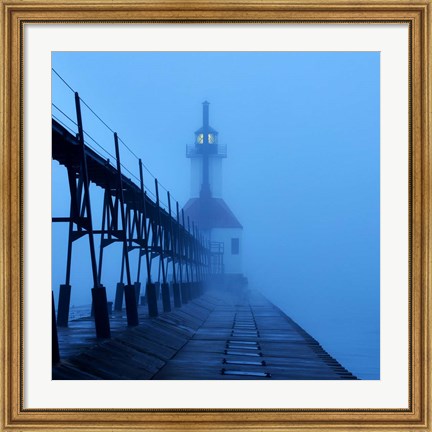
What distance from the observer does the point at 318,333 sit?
2950 inches

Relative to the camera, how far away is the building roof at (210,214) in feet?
293

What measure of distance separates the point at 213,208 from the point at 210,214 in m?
1.40

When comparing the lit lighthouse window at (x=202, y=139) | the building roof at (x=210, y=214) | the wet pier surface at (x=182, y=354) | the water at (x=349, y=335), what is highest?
the lit lighthouse window at (x=202, y=139)

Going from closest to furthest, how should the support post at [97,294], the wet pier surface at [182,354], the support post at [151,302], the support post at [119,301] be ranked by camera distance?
the wet pier surface at [182,354], the support post at [97,294], the support post at [151,302], the support post at [119,301]

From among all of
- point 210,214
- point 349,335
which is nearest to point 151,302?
point 349,335

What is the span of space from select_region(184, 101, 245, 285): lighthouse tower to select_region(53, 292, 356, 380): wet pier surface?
2339 inches

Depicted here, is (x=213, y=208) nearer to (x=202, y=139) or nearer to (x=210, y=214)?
(x=210, y=214)

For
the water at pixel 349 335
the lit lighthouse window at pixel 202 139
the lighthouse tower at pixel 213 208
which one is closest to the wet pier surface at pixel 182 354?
the water at pixel 349 335

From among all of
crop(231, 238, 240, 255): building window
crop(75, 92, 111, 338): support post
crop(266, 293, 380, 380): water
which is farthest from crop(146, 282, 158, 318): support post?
crop(231, 238, 240, 255): building window

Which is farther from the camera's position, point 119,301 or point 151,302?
point 119,301

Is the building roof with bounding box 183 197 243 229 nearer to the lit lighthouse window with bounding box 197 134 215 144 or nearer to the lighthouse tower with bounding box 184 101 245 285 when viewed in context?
the lighthouse tower with bounding box 184 101 245 285

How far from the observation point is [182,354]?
62.8 ft

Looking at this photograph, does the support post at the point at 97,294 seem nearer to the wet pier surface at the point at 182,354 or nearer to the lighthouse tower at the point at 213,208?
the wet pier surface at the point at 182,354

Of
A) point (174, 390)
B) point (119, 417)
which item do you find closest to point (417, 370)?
point (174, 390)
